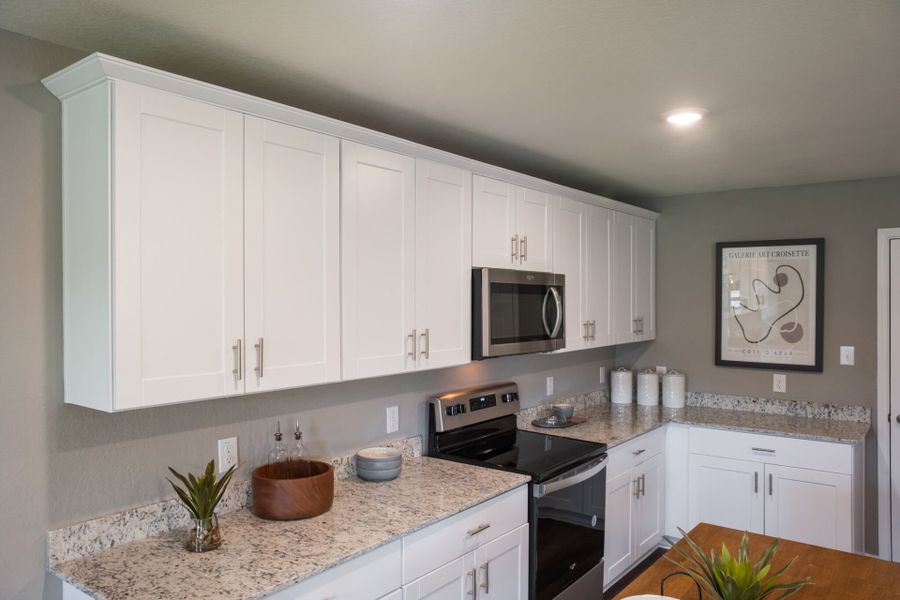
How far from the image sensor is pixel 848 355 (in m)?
3.81

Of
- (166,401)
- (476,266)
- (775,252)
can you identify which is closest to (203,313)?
(166,401)

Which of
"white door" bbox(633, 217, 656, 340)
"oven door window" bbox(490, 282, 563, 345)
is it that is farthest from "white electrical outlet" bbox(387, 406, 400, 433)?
"white door" bbox(633, 217, 656, 340)

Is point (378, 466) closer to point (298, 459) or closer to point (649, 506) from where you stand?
point (298, 459)

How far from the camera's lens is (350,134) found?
2213mm

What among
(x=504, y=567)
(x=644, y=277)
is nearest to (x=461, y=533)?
(x=504, y=567)

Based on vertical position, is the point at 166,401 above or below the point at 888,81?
below

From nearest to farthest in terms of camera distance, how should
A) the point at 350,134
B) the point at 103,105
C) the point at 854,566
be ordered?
1. the point at 103,105
2. the point at 854,566
3. the point at 350,134

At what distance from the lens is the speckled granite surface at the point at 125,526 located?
1.75 metres

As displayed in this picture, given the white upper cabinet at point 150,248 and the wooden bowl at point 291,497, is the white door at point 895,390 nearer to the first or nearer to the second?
the wooden bowl at point 291,497

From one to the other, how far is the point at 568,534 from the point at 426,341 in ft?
3.75

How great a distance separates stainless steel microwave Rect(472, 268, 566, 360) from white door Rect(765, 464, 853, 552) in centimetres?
156

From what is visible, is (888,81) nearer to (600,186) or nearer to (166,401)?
(600,186)

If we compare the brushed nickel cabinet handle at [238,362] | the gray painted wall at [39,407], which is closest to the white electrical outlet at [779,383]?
the brushed nickel cabinet handle at [238,362]

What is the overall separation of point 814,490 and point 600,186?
2.22 metres
